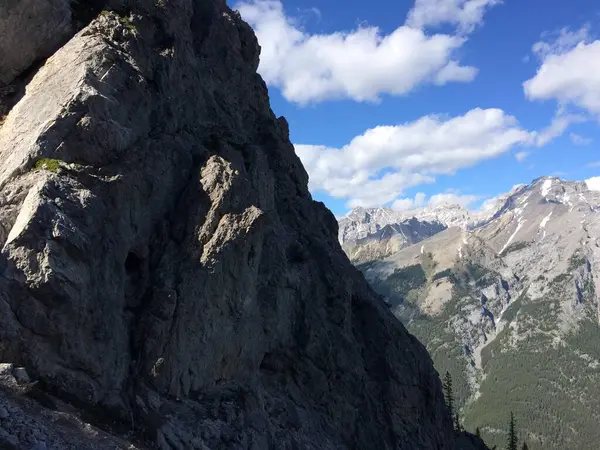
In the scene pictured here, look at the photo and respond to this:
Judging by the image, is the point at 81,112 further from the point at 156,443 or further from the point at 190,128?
the point at 156,443

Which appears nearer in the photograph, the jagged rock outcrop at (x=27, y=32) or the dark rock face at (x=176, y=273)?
the dark rock face at (x=176, y=273)

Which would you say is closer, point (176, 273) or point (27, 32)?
point (176, 273)

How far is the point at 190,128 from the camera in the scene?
153ft

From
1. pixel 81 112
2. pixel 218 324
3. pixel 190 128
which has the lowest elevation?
pixel 218 324

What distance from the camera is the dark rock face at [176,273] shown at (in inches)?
1104

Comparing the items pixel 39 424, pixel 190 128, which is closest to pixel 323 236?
pixel 190 128

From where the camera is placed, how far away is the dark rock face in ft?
92.0

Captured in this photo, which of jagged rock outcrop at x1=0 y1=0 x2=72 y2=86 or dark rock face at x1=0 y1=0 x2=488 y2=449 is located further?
jagged rock outcrop at x1=0 y1=0 x2=72 y2=86

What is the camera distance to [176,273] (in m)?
35.9

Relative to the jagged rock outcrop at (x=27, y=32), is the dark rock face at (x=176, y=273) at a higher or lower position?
lower

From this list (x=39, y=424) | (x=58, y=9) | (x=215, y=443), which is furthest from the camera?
(x=58, y=9)

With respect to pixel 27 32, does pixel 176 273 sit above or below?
below

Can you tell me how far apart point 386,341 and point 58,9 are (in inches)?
1808

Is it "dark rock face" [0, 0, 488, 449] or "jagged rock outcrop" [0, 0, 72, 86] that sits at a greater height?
"jagged rock outcrop" [0, 0, 72, 86]
